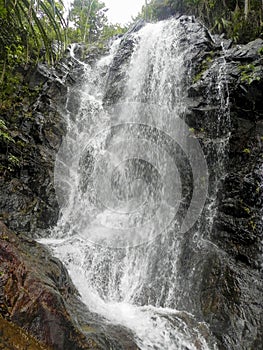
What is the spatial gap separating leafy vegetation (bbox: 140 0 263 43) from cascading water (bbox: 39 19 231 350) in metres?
1.89

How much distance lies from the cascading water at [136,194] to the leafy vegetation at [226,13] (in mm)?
1895

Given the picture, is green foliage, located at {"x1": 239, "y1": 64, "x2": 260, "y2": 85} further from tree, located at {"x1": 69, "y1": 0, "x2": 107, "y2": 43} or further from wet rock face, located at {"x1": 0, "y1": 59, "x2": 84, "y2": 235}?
tree, located at {"x1": 69, "y1": 0, "x2": 107, "y2": 43}

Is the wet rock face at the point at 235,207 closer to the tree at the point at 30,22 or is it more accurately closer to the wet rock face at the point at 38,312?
the wet rock face at the point at 38,312

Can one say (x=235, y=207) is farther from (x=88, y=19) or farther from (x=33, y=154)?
(x=88, y=19)

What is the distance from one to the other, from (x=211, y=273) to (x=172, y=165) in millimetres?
3282

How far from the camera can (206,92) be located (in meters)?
8.49

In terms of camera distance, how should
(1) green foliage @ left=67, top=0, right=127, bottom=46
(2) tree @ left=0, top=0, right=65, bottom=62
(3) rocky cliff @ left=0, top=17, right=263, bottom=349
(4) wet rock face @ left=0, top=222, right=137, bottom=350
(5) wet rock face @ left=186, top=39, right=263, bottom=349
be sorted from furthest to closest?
(1) green foliage @ left=67, top=0, right=127, bottom=46 → (5) wet rock face @ left=186, top=39, right=263, bottom=349 → (3) rocky cliff @ left=0, top=17, right=263, bottom=349 → (4) wet rock face @ left=0, top=222, right=137, bottom=350 → (2) tree @ left=0, top=0, right=65, bottom=62

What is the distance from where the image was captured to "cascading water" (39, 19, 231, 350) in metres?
5.23

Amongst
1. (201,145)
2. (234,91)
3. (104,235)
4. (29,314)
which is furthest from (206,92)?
(29,314)

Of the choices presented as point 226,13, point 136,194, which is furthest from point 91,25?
point 136,194

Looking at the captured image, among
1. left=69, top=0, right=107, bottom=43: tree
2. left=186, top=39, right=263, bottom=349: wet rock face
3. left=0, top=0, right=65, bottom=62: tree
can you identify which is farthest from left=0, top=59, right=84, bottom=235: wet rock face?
left=69, top=0, right=107, bottom=43: tree

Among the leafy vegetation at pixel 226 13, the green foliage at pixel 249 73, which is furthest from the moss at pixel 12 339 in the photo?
the leafy vegetation at pixel 226 13

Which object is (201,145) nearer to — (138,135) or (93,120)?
(138,135)

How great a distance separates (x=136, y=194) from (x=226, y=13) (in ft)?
30.8
